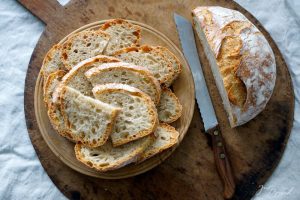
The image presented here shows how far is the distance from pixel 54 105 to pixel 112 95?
473 millimetres

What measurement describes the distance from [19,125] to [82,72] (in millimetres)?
918

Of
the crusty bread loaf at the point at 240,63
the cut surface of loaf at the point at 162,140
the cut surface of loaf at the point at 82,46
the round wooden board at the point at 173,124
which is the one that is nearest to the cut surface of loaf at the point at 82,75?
the cut surface of loaf at the point at 82,46

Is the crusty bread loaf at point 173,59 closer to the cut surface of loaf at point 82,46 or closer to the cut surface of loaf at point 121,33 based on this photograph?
the cut surface of loaf at point 121,33

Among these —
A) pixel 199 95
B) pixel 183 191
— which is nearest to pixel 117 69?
pixel 199 95

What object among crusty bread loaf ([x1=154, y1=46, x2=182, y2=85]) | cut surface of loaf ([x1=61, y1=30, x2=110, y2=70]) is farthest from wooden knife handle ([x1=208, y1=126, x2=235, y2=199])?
cut surface of loaf ([x1=61, y1=30, x2=110, y2=70])

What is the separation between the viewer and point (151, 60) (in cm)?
344

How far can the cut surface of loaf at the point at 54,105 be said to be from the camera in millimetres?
3285

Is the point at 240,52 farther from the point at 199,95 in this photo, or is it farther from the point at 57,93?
the point at 57,93

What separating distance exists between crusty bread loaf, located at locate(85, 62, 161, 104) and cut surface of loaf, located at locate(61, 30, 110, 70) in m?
0.24

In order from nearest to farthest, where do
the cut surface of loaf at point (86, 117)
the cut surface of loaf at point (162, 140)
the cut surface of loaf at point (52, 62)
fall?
the cut surface of loaf at point (86, 117) < the cut surface of loaf at point (162, 140) < the cut surface of loaf at point (52, 62)

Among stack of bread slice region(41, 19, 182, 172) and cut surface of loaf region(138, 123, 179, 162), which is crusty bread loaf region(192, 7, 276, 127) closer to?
stack of bread slice region(41, 19, 182, 172)

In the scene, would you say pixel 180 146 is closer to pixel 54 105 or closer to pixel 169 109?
pixel 169 109

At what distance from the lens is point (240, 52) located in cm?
328

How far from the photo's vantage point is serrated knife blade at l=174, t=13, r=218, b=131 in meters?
3.53
